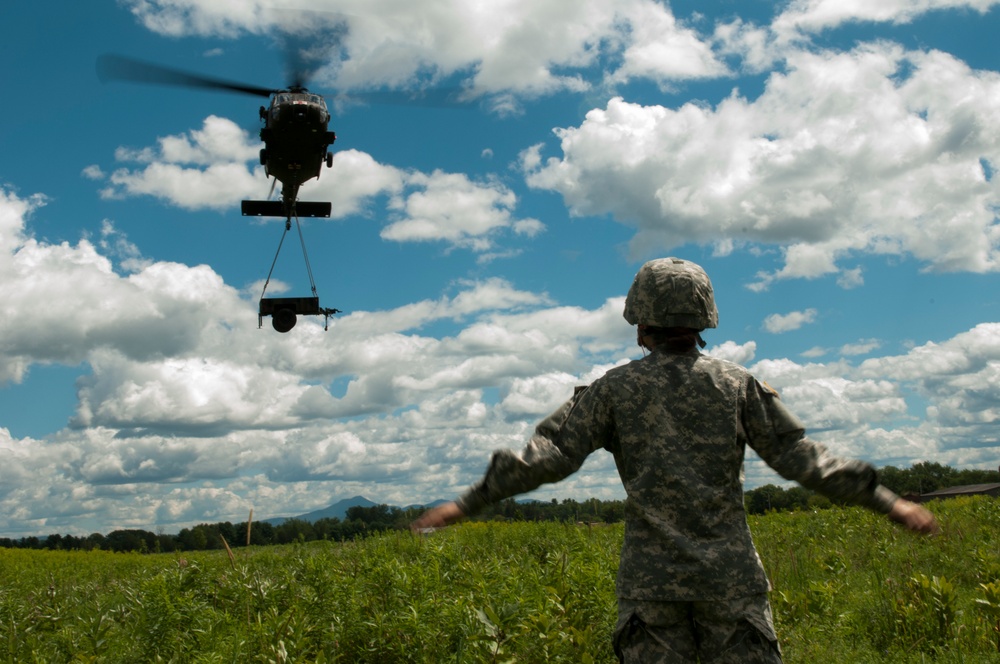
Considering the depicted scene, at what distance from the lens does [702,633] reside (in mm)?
2986

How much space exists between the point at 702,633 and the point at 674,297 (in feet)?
4.12

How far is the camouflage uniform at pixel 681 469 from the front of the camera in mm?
2967

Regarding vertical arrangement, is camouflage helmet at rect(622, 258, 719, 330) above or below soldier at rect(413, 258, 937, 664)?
above

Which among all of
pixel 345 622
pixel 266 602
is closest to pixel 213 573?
pixel 266 602

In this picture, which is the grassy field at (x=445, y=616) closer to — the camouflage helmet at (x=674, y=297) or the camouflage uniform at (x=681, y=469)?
the camouflage uniform at (x=681, y=469)

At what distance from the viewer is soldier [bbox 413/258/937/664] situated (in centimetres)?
296

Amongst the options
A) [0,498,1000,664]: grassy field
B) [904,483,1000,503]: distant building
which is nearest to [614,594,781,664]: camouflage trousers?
[0,498,1000,664]: grassy field

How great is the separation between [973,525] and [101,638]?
12187mm

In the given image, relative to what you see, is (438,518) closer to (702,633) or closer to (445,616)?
(702,633)

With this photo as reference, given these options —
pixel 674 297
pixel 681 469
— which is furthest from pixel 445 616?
pixel 674 297

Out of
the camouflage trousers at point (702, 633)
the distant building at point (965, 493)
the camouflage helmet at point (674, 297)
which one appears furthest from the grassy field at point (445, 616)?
the distant building at point (965, 493)

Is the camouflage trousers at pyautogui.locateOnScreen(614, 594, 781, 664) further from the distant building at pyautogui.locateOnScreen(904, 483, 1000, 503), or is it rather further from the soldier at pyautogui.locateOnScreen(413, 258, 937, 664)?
the distant building at pyautogui.locateOnScreen(904, 483, 1000, 503)

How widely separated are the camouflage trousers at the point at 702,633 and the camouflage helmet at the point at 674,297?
3.47 ft

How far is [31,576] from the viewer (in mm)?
14266
